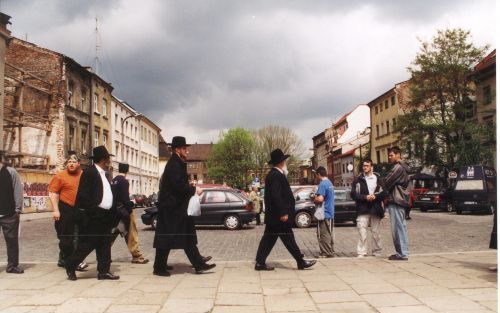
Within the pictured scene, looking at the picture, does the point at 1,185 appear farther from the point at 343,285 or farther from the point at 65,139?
the point at 65,139

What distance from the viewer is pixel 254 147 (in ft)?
244

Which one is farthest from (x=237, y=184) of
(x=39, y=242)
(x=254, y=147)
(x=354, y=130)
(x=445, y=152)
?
(x=39, y=242)

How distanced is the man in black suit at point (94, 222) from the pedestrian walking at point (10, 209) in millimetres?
1336

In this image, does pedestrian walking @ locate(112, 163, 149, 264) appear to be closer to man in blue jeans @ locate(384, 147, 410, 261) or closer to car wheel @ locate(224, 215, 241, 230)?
man in blue jeans @ locate(384, 147, 410, 261)

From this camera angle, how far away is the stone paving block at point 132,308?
17.0 ft

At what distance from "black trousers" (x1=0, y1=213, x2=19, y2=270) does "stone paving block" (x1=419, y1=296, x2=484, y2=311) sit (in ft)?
19.6

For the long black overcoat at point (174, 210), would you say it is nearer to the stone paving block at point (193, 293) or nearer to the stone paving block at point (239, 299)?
the stone paving block at point (193, 293)

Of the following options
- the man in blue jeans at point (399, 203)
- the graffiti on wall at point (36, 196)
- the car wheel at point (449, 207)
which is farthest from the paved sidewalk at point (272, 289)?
the car wheel at point (449, 207)

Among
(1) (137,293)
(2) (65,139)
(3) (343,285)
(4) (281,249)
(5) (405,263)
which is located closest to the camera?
(1) (137,293)

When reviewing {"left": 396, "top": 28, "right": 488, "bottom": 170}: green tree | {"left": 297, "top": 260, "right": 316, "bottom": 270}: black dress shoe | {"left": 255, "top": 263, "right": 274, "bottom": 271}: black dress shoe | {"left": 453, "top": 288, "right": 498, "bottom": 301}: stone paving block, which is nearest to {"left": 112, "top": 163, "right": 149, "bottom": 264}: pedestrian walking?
{"left": 255, "top": 263, "right": 274, "bottom": 271}: black dress shoe

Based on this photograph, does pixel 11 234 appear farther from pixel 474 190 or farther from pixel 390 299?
pixel 474 190

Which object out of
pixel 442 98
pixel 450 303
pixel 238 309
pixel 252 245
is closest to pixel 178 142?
pixel 238 309

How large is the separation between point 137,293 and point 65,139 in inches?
1265

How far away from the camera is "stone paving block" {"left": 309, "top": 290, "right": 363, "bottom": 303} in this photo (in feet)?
18.5
